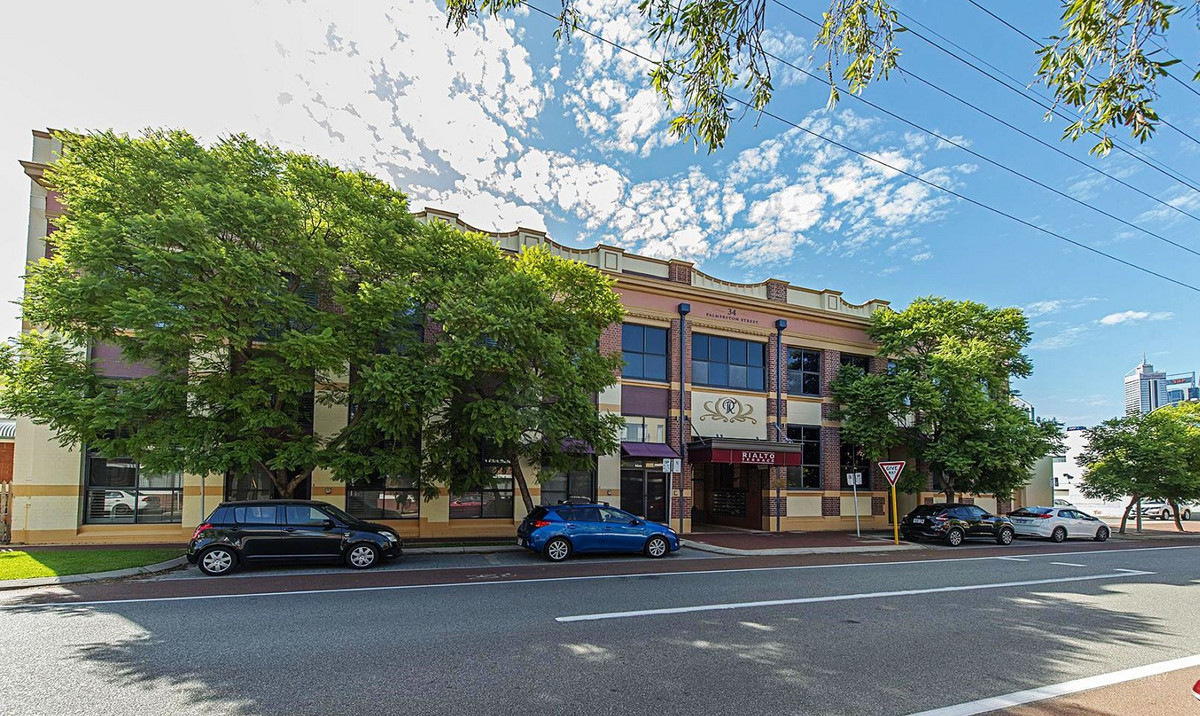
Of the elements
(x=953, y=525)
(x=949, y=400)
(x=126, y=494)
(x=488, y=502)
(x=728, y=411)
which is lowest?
(x=953, y=525)

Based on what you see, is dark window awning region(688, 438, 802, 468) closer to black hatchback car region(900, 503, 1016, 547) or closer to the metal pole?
the metal pole

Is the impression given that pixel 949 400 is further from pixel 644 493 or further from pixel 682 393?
pixel 644 493

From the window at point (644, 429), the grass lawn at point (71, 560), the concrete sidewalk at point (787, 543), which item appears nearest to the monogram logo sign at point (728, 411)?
the window at point (644, 429)

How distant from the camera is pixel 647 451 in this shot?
21.0 m

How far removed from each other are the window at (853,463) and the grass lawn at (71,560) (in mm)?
22799

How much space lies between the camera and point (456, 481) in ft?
53.6

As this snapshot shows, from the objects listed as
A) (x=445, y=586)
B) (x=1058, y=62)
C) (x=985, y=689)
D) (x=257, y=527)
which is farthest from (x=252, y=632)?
(x=1058, y=62)

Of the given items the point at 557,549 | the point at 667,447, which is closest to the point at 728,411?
the point at 667,447

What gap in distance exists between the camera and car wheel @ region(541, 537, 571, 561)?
15.0 m

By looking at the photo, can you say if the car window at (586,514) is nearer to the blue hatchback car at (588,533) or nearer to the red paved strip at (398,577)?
the blue hatchback car at (588,533)

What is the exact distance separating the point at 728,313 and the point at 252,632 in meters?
19.5

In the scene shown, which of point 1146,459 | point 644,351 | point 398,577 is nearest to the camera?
point 398,577

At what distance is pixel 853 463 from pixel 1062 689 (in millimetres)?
20777

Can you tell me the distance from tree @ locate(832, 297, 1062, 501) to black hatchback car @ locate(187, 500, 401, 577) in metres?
18.4
